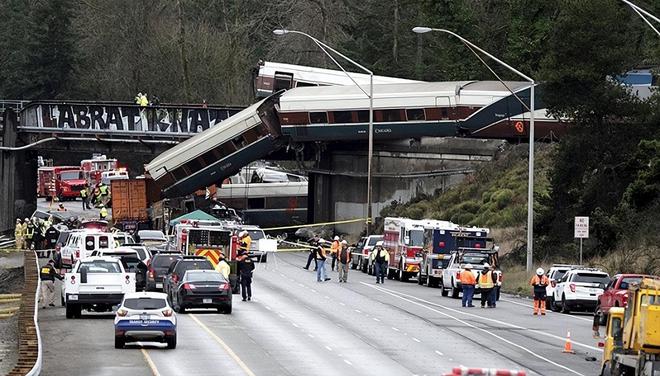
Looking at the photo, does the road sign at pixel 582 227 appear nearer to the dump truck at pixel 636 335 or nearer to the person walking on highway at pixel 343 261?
the person walking on highway at pixel 343 261

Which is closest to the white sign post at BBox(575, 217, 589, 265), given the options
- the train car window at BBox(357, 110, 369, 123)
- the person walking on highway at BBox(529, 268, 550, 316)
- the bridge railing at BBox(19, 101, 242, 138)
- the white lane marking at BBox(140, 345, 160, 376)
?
the person walking on highway at BBox(529, 268, 550, 316)

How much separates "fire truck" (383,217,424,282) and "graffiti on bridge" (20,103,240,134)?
2536cm

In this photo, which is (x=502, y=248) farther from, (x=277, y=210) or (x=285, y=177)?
(x=285, y=177)

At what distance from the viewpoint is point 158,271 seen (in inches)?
1993

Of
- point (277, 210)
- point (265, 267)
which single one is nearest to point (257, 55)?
point (277, 210)

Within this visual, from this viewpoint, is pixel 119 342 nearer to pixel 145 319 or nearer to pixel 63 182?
pixel 145 319

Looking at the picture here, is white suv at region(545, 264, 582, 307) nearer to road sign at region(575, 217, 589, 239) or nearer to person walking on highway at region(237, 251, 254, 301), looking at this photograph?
road sign at region(575, 217, 589, 239)

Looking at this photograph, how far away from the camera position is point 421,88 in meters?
78.7

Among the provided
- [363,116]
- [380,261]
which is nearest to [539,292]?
[380,261]

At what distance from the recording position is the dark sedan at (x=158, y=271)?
1986 inches

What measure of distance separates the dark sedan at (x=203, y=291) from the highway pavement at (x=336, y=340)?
39 cm

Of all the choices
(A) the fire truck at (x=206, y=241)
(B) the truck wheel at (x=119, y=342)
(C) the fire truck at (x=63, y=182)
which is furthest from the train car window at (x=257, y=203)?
(B) the truck wheel at (x=119, y=342)

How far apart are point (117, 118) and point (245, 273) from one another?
129 feet

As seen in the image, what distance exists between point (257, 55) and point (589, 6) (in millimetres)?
70227
